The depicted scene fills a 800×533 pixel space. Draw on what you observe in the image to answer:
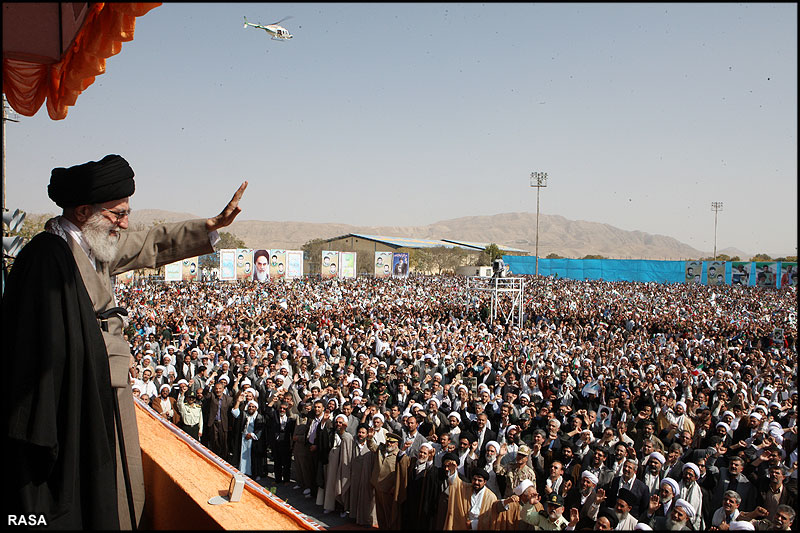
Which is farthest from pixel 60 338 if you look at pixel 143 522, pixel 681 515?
pixel 681 515

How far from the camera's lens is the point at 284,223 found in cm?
14625

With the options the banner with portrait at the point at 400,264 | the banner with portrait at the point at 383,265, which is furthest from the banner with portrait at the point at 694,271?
the banner with portrait at the point at 383,265

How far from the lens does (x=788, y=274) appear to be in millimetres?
36125

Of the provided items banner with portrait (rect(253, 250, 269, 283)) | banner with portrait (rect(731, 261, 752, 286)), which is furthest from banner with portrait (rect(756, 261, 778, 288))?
banner with portrait (rect(253, 250, 269, 283))

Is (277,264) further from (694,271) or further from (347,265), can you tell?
(694,271)

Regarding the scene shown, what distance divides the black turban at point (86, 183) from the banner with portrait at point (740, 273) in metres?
43.5

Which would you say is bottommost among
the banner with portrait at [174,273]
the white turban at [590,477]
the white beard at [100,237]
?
the white turban at [590,477]

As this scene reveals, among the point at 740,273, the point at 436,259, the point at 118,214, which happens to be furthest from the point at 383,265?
the point at 118,214

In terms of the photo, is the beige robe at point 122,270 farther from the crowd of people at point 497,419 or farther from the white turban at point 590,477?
the white turban at point 590,477

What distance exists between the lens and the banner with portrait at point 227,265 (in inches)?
1196

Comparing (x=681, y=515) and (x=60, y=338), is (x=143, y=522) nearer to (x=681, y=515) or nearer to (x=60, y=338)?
(x=60, y=338)

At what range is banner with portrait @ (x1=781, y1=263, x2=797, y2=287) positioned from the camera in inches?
1398

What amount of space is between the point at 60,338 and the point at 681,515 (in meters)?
4.58

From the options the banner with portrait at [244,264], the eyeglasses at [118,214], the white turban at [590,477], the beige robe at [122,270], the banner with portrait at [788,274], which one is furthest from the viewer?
the banner with portrait at [788,274]
